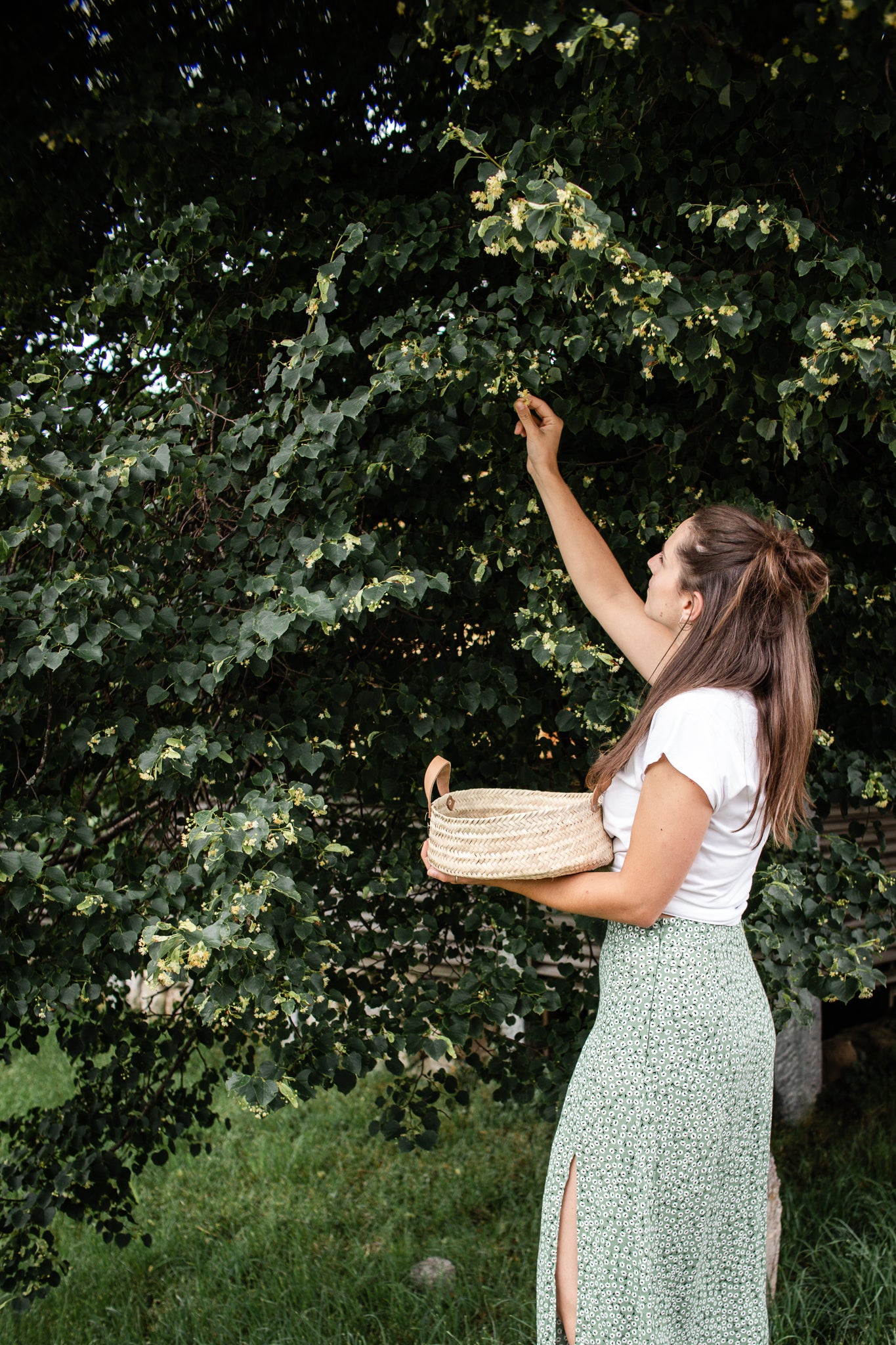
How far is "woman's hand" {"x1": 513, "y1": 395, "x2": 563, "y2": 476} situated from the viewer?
6.64ft

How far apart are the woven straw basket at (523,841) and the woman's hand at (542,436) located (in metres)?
0.69

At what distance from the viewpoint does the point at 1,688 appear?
203cm

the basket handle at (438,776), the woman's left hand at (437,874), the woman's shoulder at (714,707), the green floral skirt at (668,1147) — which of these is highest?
the woman's shoulder at (714,707)

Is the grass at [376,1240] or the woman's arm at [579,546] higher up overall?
the woman's arm at [579,546]

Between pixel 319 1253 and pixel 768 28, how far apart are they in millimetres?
3725

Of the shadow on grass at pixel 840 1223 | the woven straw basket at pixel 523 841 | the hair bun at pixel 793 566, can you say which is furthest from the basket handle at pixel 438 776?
the shadow on grass at pixel 840 1223

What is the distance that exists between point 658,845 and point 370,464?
93cm

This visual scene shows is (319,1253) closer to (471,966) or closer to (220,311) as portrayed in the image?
(471,966)

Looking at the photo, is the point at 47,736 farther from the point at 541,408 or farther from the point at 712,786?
the point at 712,786

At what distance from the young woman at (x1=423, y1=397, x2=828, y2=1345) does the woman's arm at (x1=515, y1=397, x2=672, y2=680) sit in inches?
12.1

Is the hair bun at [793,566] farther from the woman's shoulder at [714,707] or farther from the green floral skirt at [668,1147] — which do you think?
the green floral skirt at [668,1147]

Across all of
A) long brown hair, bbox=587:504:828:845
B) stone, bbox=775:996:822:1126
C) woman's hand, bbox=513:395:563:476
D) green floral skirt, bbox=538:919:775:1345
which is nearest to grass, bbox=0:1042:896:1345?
stone, bbox=775:996:822:1126

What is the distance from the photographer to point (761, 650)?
5.28 ft

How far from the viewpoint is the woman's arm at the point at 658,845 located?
4.91 ft
